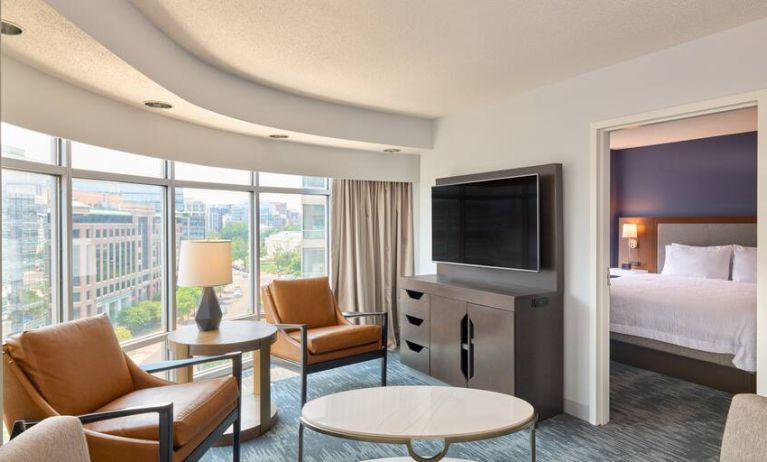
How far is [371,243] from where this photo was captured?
504cm

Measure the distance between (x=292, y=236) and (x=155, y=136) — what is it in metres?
1.75

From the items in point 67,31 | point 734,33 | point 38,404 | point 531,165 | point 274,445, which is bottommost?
point 274,445

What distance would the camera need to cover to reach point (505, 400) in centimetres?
243

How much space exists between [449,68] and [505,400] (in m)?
2.07

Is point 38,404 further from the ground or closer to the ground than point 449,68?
closer to the ground

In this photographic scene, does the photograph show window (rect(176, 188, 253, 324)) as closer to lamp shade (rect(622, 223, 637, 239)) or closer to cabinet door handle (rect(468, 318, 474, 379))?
cabinet door handle (rect(468, 318, 474, 379))

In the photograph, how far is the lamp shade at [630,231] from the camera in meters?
6.51

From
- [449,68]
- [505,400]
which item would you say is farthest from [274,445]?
[449,68]

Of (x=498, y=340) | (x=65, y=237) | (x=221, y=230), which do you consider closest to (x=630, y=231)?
(x=498, y=340)

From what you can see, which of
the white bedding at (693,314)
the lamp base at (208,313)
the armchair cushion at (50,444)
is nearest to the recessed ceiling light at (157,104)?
the lamp base at (208,313)

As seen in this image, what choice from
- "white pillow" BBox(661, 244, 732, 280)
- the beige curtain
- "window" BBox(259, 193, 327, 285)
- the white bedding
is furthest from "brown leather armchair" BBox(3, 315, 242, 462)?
"white pillow" BBox(661, 244, 732, 280)

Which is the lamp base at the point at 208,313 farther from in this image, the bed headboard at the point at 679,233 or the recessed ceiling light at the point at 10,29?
the bed headboard at the point at 679,233

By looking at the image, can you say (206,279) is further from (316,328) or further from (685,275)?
(685,275)

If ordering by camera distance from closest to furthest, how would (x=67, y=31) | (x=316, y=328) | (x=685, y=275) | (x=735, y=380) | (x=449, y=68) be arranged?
1. (x=67, y=31)
2. (x=449, y=68)
3. (x=735, y=380)
4. (x=316, y=328)
5. (x=685, y=275)
